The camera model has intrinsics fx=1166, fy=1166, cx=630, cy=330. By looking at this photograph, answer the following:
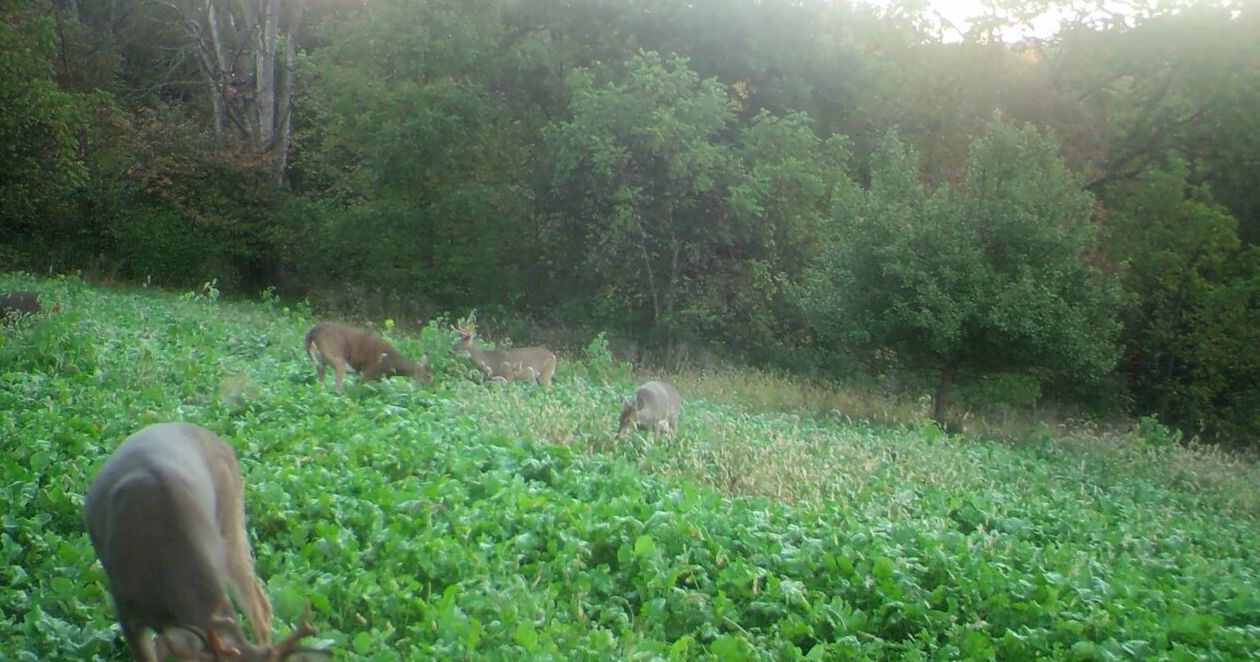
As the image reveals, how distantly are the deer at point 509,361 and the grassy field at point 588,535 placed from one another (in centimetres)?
310

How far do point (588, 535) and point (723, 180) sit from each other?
17.5 m

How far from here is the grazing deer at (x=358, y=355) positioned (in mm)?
13008

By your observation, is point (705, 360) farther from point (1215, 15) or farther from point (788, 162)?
point (1215, 15)

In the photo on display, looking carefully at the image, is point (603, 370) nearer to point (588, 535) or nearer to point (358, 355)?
point (358, 355)

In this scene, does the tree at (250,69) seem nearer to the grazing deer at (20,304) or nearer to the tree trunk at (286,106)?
the tree trunk at (286,106)

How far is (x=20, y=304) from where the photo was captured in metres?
14.9

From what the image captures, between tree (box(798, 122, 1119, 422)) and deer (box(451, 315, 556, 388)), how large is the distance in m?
5.32

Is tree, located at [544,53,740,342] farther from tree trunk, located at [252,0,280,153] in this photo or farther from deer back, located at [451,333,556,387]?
tree trunk, located at [252,0,280,153]

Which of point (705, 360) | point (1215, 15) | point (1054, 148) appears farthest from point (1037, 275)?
point (1215, 15)

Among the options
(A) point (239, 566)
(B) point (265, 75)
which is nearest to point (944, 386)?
(A) point (239, 566)

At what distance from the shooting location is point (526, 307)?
28484 mm

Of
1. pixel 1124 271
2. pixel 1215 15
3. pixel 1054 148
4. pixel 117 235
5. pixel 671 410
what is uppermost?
pixel 1215 15

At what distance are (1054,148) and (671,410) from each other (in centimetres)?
954

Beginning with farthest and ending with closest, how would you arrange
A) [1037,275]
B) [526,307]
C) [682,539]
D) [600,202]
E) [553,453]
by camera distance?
[526,307] < [600,202] < [1037,275] < [553,453] < [682,539]
